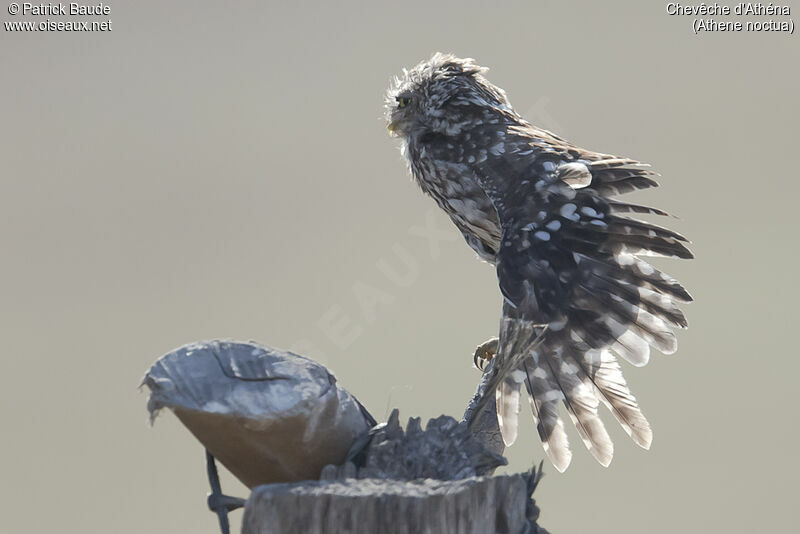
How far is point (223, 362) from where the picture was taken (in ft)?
9.38

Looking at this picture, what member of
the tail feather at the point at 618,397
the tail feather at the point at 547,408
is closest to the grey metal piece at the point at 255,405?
the tail feather at the point at 547,408

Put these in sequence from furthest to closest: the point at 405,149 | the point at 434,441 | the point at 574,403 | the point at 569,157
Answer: the point at 405,149 → the point at 569,157 → the point at 574,403 → the point at 434,441

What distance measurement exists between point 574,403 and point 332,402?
63.8 inches

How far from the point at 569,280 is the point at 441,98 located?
196cm

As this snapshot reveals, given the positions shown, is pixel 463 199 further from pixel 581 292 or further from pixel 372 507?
pixel 372 507

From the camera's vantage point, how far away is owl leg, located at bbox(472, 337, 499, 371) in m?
5.12

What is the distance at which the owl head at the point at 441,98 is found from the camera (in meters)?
5.79

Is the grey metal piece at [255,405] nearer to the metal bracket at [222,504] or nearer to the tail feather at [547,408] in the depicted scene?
the metal bracket at [222,504]

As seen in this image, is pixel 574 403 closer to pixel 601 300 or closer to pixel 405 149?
pixel 601 300

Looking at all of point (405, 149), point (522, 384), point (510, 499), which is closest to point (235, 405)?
point (510, 499)

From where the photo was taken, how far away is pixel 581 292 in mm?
4340

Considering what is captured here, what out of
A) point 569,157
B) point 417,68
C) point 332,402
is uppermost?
point 417,68

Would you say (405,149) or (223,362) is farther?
(405,149)

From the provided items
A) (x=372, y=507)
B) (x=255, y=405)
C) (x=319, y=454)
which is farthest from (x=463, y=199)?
(x=372, y=507)
